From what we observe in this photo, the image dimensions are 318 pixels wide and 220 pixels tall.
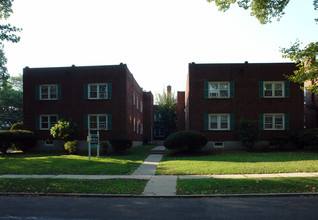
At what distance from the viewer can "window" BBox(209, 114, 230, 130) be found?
73.5 feet

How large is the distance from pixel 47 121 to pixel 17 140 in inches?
115

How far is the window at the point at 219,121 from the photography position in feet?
73.5

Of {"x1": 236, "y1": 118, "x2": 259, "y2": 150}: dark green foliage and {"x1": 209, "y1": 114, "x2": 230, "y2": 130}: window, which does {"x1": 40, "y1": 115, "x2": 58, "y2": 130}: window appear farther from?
{"x1": 236, "y1": 118, "x2": 259, "y2": 150}: dark green foliage

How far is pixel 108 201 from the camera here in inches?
302

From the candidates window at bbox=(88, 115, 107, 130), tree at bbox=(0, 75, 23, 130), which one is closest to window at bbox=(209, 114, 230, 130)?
window at bbox=(88, 115, 107, 130)

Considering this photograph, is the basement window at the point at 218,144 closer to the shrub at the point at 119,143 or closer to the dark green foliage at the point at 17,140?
the shrub at the point at 119,143

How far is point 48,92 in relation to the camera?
2369 cm

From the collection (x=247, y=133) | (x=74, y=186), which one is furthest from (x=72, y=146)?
(x=247, y=133)

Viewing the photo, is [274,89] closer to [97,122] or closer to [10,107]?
[97,122]

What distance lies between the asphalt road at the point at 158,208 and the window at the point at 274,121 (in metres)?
15.4

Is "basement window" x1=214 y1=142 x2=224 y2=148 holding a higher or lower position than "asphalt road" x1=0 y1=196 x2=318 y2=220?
lower

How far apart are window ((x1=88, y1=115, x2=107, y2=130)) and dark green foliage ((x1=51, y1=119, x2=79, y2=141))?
1.42 metres

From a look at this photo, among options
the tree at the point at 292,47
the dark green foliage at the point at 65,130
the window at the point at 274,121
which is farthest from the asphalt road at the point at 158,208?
the window at the point at 274,121

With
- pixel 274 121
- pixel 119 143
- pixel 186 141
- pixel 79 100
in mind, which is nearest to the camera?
pixel 186 141
